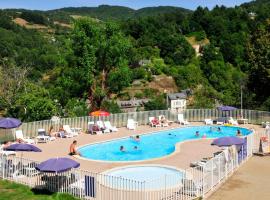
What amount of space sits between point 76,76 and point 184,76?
168 feet

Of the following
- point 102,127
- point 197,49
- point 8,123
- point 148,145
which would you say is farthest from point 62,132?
point 197,49

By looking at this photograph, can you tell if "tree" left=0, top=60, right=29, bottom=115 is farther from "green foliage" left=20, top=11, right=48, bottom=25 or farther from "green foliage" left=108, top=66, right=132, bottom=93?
"green foliage" left=20, top=11, right=48, bottom=25

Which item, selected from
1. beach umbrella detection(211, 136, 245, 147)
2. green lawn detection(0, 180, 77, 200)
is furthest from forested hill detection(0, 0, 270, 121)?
beach umbrella detection(211, 136, 245, 147)

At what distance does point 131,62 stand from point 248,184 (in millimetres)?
71361

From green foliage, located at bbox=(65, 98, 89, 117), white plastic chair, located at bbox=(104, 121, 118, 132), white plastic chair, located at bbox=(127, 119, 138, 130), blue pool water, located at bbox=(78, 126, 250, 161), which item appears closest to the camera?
blue pool water, located at bbox=(78, 126, 250, 161)

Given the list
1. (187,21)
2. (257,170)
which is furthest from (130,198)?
(187,21)

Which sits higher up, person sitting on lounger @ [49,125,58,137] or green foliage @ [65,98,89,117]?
green foliage @ [65,98,89,117]

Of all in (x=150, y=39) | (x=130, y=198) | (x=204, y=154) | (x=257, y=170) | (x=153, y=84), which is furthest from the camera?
(x=150, y=39)

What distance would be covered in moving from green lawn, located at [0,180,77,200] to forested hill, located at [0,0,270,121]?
46.0 ft

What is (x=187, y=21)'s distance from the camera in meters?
117

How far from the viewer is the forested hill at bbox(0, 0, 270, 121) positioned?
3503cm

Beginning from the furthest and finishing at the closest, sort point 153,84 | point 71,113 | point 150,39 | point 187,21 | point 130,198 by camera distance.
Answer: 1. point 187,21
2. point 150,39
3. point 153,84
4. point 71,113
5. point 130,198

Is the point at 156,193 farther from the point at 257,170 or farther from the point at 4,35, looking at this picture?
the point at 4,35

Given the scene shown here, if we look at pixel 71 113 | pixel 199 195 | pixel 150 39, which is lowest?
pixel 199 195
